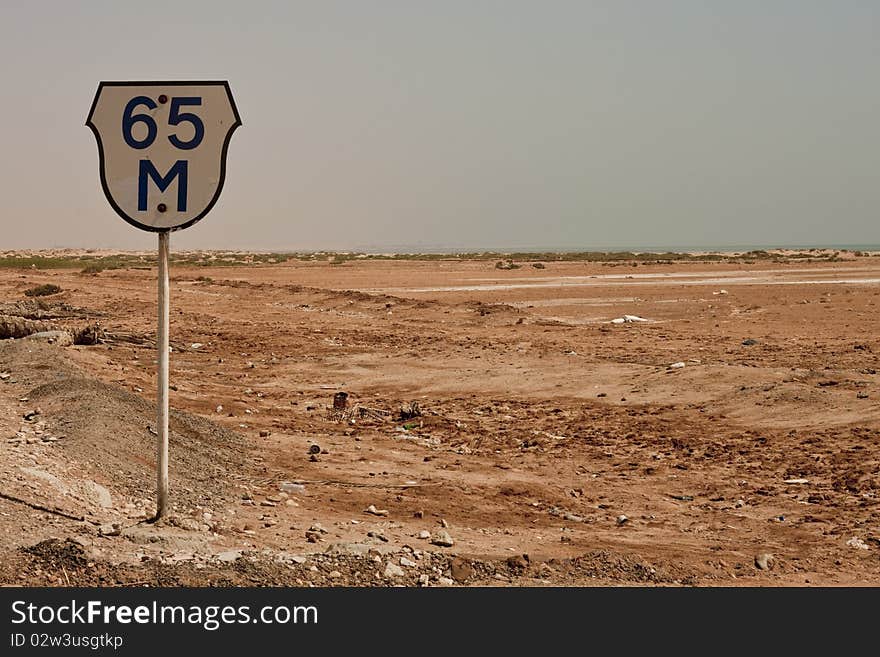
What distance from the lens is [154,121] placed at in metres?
5.26

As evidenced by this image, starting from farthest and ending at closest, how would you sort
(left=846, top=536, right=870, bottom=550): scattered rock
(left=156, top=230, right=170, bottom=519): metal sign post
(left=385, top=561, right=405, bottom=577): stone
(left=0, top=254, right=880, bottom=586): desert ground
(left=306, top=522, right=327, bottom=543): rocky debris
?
(left=846, top=536, right=870, bottom=550): scattered rock < (left=306, top=522, right=327, bottom=543): rocky debris < (left=156, top=230, right=170, bottom=519): metal sign post < (left=0, top=254, right=880, bottom=586): desert ground < (left=385, top=561, right=405, bottom=577): stone

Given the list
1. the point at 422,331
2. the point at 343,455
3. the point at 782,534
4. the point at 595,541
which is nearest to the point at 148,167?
the point at 595,541

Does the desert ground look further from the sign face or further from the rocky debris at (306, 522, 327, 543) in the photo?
the sign face

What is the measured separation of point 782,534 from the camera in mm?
6828

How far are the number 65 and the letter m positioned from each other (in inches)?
4.1

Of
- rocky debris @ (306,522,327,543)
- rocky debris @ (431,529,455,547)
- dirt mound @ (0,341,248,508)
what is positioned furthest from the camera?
dirt mound @ (0,341,248,508)

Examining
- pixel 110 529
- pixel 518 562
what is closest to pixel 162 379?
pixel 110 529

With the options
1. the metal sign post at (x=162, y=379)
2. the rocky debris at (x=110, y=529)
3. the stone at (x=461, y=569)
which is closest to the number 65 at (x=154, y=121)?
the metal sign post at (x=162, y=379)

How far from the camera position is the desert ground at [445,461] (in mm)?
5285

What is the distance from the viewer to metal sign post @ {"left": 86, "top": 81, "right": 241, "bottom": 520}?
5242mm

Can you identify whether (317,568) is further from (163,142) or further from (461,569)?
(163,142)

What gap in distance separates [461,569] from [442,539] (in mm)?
734

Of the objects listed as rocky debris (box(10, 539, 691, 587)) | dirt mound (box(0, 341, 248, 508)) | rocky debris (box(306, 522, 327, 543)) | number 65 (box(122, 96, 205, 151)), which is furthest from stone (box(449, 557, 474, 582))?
number 65 (box(122, 96, 205, 151))

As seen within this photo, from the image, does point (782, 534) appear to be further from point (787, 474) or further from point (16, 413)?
point (16, 413)
